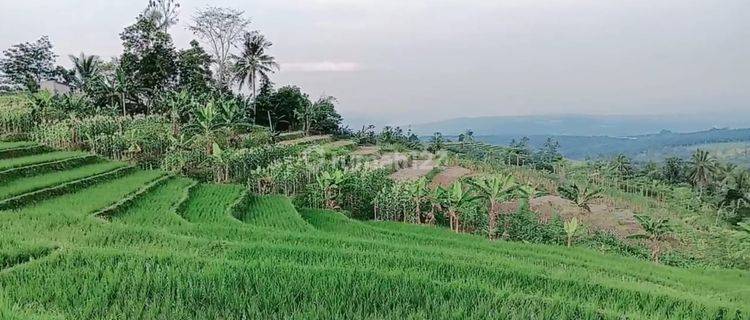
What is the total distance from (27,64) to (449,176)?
30894 mm

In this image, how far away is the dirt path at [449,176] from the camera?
2629cm

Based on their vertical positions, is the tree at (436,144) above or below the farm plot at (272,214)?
above

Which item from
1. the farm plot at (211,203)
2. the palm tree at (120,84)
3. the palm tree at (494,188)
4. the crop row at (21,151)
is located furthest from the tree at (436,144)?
the crop row at (21,151)

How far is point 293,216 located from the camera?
15.4m

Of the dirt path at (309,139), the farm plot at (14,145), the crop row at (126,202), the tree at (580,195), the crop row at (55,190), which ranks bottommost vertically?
the tree at (580,195)

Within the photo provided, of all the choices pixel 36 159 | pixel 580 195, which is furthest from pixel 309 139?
pixel 36 159

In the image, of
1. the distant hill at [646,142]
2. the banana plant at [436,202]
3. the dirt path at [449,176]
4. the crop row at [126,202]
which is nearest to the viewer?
the crop row at [126,202]

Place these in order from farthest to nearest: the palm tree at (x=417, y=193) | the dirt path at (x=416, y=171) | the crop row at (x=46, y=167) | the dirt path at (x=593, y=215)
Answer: the dirt path at (x=416, y=171) < the dirt path at (x=593, y=215) < the palm tree at (x=417, y=193) < the crop row at (x=46, y=167)

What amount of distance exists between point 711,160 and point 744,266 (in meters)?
29.5

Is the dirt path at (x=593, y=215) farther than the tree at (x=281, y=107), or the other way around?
the tree at (x=281, y=107)

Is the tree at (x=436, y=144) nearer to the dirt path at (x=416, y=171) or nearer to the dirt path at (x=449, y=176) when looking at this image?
the dirt path at (x=416, y=171)

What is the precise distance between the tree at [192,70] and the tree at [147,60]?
55 cm

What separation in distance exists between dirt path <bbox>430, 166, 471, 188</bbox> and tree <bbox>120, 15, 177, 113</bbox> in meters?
16.5

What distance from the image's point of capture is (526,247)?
46.1 feet
